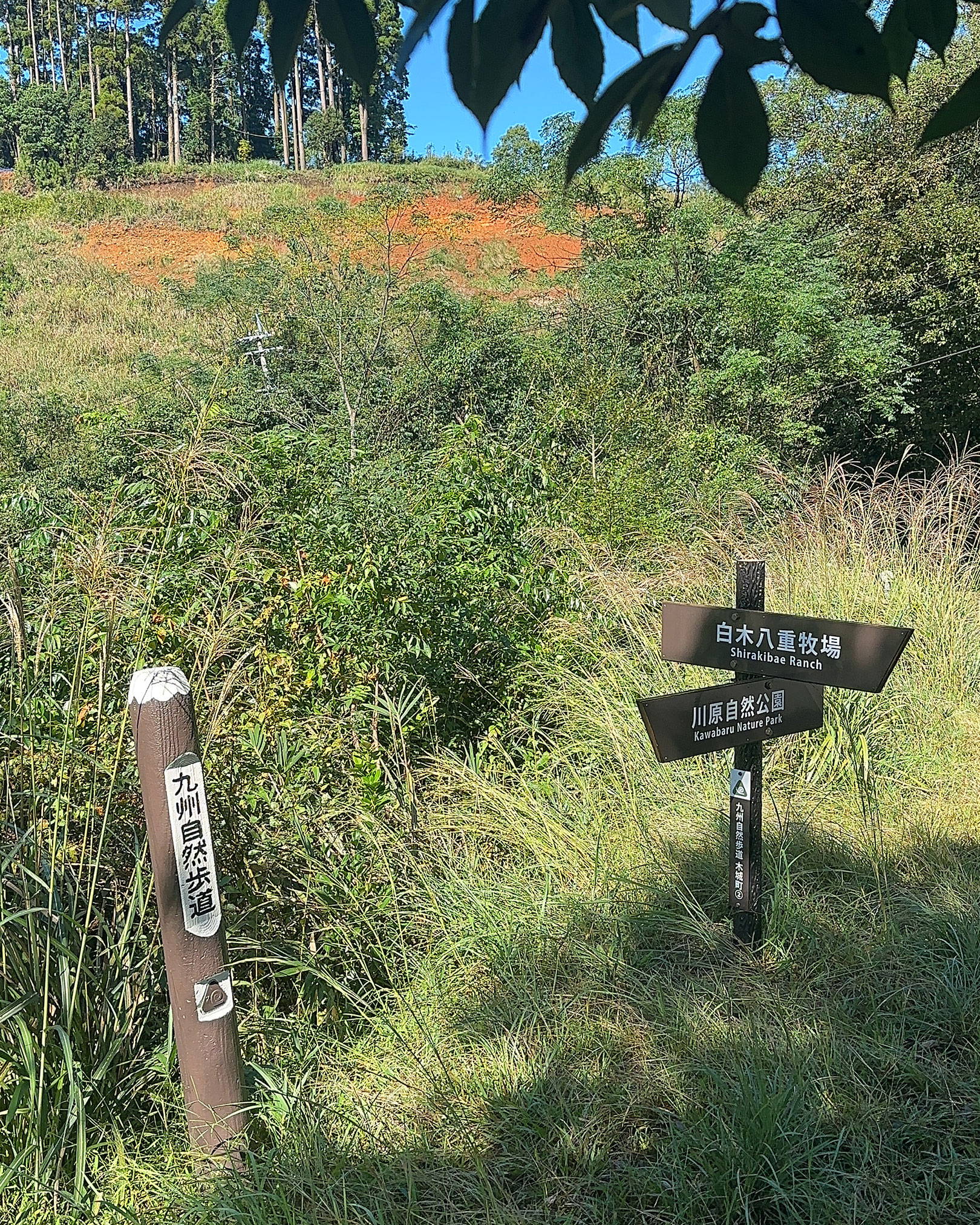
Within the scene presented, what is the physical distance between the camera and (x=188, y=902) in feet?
6.71

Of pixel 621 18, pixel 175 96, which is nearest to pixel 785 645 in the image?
pixel 621 18

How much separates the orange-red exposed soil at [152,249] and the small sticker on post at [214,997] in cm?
2262

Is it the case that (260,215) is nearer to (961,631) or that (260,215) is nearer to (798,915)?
(961,631)

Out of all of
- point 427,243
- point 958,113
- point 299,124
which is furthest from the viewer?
point 299,124

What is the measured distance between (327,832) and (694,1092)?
4.28ft

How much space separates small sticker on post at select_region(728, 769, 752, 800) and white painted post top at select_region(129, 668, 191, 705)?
1458 mm

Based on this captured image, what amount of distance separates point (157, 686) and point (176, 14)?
4.51ft

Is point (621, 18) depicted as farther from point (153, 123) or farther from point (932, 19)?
point (153, 123)

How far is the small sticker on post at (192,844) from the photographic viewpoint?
2037 mm

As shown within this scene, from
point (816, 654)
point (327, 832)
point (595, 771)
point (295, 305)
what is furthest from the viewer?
point (295, 305)

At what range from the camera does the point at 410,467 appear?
5.59m

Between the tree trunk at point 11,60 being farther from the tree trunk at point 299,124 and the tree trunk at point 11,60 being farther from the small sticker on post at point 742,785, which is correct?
the small sticker on post at point 742,785

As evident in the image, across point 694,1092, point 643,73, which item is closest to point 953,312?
point 694,1092

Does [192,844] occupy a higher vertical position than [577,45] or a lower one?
lower
